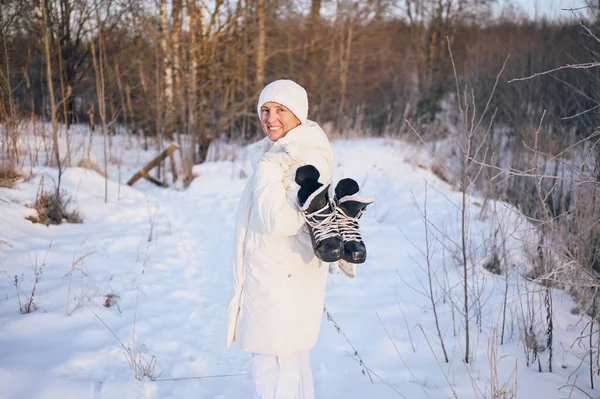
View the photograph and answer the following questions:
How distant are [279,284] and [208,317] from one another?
156 centimetres

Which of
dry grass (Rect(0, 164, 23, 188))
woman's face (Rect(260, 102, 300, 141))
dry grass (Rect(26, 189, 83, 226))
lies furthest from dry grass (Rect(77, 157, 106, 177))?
woman's face (Rect(260, 102, 300, 141))

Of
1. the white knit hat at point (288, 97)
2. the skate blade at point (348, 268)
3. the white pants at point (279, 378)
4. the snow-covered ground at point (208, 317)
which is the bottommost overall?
the snow-covered ground at point (208, 317)

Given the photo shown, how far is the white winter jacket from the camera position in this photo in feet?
5.34

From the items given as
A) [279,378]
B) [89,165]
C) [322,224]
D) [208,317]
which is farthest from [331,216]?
[89,165]

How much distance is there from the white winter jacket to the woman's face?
0.29 ft

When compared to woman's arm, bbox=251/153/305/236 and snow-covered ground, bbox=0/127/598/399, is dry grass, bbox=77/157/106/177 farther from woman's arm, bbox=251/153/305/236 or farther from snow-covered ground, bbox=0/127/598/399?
woman's arm, bbox=251/153/305/236

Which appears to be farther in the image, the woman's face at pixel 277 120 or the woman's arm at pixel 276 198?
the woman's face at pixel 277 120

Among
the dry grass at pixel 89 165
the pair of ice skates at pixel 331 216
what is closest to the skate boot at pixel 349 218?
the pair of ice skates at pixel 331 216

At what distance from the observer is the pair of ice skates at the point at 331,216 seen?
138 centimetres

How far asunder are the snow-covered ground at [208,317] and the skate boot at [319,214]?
0.86 metres

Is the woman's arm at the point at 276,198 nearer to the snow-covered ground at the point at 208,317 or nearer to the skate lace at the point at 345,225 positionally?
the skate lace at the point at 345,225

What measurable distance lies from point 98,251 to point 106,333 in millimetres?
1511

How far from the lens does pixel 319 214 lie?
1.39 m

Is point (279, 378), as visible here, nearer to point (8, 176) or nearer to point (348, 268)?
point (348, 268)
